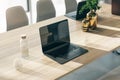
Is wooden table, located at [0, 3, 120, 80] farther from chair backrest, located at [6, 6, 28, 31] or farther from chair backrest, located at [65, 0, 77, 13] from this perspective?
chair backrest, located at [65, 0, 77, 13]

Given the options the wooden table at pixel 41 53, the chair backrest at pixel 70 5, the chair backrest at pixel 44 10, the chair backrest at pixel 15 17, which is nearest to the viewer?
the wooden table at pixel 41 53

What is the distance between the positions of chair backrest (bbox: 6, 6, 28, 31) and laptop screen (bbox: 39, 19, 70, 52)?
43.6 inches

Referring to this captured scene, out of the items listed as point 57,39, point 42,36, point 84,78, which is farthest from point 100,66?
point 42,36

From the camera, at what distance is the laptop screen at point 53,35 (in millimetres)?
2410

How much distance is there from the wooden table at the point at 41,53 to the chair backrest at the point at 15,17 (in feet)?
1.31

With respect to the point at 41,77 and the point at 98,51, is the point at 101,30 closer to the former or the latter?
the point at 98,51

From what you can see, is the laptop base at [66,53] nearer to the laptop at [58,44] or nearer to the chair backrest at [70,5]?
the laptop at [58,44]

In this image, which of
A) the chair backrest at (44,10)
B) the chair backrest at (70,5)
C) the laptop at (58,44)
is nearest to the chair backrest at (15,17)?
the chair backrest at (44,10)

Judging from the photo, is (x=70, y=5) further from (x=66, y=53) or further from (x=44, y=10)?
(x=66, y=53)

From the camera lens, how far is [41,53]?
2469 millimetres

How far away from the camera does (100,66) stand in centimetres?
299

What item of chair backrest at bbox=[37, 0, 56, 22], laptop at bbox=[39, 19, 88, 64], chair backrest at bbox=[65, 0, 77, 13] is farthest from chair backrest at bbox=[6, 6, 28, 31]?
laptop at bbox=[39, 19, 88, 64]

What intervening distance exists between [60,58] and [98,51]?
14.5 inches

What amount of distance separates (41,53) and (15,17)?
47.3 inches
